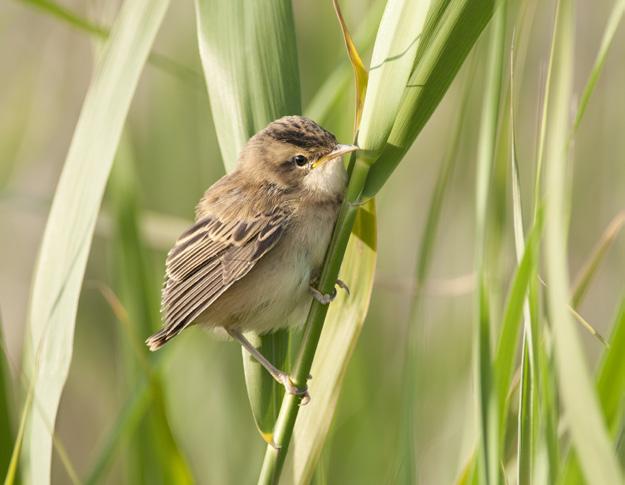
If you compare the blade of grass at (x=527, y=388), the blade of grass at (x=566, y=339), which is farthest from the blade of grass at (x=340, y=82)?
the blade of grass at (x=566, y=339)

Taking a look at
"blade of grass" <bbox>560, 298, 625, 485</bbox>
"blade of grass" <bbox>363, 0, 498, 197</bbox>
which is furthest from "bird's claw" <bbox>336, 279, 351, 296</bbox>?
"blade of grass" <bbox>560, 298, 625, 485</bbox>

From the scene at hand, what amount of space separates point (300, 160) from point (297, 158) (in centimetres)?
1

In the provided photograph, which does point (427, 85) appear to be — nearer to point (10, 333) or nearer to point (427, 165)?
point (427, 165)

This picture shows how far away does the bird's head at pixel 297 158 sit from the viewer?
89.8 inches

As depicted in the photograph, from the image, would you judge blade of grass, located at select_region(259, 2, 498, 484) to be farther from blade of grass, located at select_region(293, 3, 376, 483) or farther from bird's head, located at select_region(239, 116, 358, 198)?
bird's head, located at select_region(239, 116, 358, 198)

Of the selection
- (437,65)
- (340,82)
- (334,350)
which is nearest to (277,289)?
(334,350)

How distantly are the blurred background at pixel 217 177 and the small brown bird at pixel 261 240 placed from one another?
159 millimetres

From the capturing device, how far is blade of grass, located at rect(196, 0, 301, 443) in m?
1.96

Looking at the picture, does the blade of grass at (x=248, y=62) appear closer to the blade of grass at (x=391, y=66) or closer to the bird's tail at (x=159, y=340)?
the blade of grass at (x=391, y=66)

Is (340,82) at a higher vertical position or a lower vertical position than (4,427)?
higher

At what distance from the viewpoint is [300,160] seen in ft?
8.53

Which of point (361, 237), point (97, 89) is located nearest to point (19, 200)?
point (97, 89)

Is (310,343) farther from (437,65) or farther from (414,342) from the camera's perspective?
(437,65)

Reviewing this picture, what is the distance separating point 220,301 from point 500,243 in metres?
0.94
